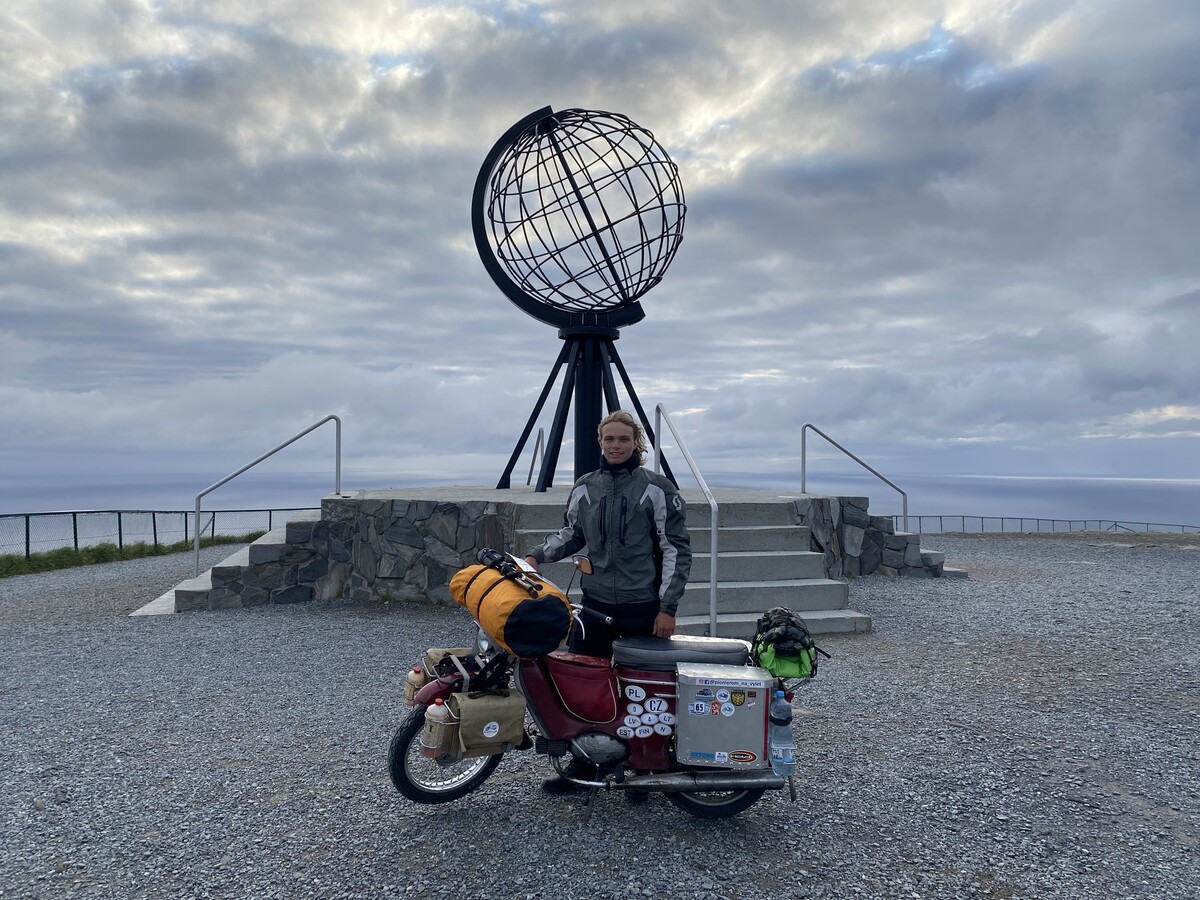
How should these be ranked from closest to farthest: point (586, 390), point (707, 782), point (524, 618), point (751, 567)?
point (524, 618)
point (707, 782)
point (751, 567)
point (586, 390)

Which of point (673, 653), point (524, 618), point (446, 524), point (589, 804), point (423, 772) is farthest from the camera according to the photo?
point (446, 524)

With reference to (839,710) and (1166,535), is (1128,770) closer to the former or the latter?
(839,710)

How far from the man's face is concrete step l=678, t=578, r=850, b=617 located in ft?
10.8

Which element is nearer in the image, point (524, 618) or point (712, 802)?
point (524, 618)

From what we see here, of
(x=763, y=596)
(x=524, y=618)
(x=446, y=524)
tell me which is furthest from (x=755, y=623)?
(x=524, y=618)

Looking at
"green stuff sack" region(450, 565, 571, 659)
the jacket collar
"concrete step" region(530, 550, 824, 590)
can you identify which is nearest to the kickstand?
"green stuff sack" region(450, 565, 571, 659)

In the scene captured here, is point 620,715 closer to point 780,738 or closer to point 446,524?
point 780,738

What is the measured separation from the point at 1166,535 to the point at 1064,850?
15.5 meters

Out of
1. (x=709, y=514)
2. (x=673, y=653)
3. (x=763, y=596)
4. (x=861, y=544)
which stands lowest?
(x=763, y=596)

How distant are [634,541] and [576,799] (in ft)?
3.73

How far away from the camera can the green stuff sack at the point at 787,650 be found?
312 cm

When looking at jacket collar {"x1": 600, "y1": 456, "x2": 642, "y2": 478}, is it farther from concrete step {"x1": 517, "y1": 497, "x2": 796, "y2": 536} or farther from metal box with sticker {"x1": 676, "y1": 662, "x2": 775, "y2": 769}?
concrete step {"x1": 517, "y1": 497, "x2": 796, "y2": 536}

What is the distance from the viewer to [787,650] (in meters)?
3.12

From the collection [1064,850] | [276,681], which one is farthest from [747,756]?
[276,681]
